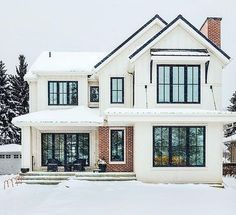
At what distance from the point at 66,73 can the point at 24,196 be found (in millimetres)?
10343

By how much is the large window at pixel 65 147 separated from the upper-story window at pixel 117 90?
10.3 ft

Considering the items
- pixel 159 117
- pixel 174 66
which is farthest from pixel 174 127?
pixel 174 66

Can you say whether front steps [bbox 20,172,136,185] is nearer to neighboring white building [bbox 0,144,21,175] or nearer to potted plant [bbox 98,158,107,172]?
potted plant [bbox 98,158,107,172]

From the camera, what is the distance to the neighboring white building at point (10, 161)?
3375 cm

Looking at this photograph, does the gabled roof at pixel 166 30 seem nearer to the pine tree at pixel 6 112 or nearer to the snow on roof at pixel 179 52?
the snow on roof at pixel 179 52

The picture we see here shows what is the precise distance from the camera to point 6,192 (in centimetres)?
2069

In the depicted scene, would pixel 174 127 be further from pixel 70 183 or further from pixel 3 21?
pixel 3 21

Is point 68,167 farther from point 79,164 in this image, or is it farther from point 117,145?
point 117,145

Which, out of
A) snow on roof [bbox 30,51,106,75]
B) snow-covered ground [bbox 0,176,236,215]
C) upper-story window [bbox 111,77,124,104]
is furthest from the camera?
snow on roof [bbox 30,51,106,75]

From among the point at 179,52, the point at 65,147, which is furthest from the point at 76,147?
the point at 179,52

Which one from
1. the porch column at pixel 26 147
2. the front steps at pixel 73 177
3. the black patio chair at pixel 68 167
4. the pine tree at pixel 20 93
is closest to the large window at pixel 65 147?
the black patio chair at pixel 68 167

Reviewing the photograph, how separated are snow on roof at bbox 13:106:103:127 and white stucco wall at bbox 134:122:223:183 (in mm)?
3379

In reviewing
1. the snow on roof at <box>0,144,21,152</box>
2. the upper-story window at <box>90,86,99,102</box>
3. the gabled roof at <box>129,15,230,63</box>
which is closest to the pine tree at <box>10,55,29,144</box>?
the snow on roof at <box>0,144,21,152</box>

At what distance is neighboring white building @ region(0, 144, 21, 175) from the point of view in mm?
33750
